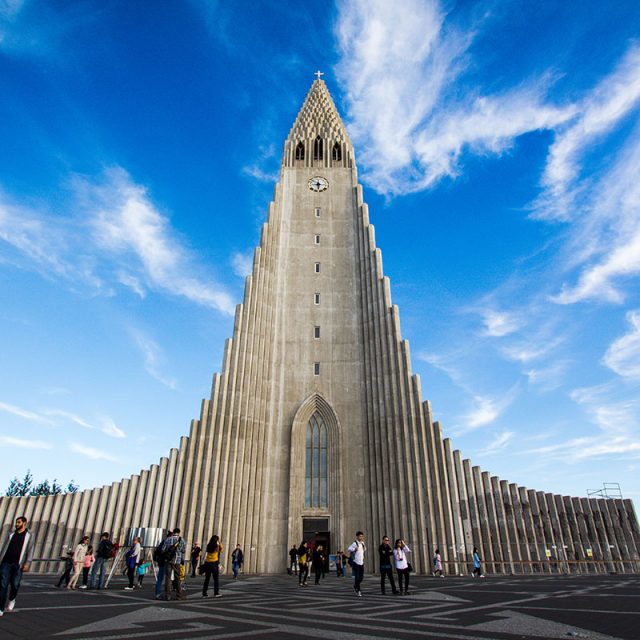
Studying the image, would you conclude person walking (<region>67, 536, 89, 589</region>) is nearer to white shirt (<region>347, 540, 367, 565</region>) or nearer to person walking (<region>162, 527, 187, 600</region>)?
person walking (<region>162, 527, 187, 600</region>)

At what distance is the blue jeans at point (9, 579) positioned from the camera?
23.7 ft

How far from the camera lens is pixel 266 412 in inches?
1144

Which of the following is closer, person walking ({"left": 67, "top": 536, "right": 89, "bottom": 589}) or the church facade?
person walking ({"left": 67, "top": 536, "right": 89, "bottom": 589})

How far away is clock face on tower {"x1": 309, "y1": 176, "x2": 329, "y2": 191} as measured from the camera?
125ft

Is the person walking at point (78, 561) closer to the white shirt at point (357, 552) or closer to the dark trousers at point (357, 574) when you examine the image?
the white shirt at point (357, 552)

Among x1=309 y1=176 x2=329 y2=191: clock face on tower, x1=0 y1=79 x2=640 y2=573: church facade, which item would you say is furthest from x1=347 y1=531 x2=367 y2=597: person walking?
x1=309 y1=176 x2=329 y2=191: clock face on tower

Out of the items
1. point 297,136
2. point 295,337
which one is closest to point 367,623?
point 295,337

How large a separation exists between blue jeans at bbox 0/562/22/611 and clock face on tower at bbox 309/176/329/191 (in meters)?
34.4

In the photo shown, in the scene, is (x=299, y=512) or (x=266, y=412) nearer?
(x=299, y=512)

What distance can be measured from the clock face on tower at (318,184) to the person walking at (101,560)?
30.6m

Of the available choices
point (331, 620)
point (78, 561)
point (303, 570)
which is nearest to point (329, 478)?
point (303, 570)

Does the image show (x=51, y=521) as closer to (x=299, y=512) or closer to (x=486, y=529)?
(x=299, y=512)

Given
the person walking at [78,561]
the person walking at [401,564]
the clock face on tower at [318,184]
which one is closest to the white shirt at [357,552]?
the person walking at [401,564]

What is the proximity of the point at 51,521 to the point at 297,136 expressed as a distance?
35799 mm
